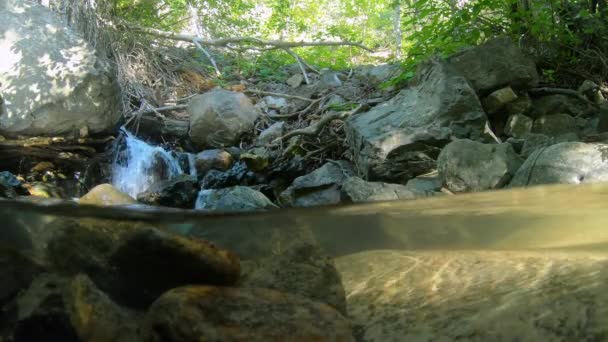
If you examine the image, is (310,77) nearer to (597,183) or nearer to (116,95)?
(116,95)

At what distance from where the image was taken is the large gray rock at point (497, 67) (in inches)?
283

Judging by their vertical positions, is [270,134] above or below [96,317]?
below

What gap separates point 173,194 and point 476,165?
12.9 feet

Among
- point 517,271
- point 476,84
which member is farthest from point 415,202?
point 476,84

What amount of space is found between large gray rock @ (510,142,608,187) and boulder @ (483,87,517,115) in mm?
2719

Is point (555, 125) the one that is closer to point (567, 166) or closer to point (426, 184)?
point (426, 184)

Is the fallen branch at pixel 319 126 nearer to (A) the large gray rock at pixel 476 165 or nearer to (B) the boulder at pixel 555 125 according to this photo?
(B) the boulder at pixel 555 125

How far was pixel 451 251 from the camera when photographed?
2541mm

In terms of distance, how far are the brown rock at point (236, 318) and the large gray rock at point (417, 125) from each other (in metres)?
4.54

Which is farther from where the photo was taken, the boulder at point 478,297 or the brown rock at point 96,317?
the brown rock at point 96,317

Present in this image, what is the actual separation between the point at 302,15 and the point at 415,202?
14.6 metres

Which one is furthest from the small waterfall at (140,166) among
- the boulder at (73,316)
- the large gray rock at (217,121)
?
the boulder at (73,316)

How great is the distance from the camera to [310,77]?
12469 millimetres

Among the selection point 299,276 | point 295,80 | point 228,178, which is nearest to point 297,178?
point 228,178
